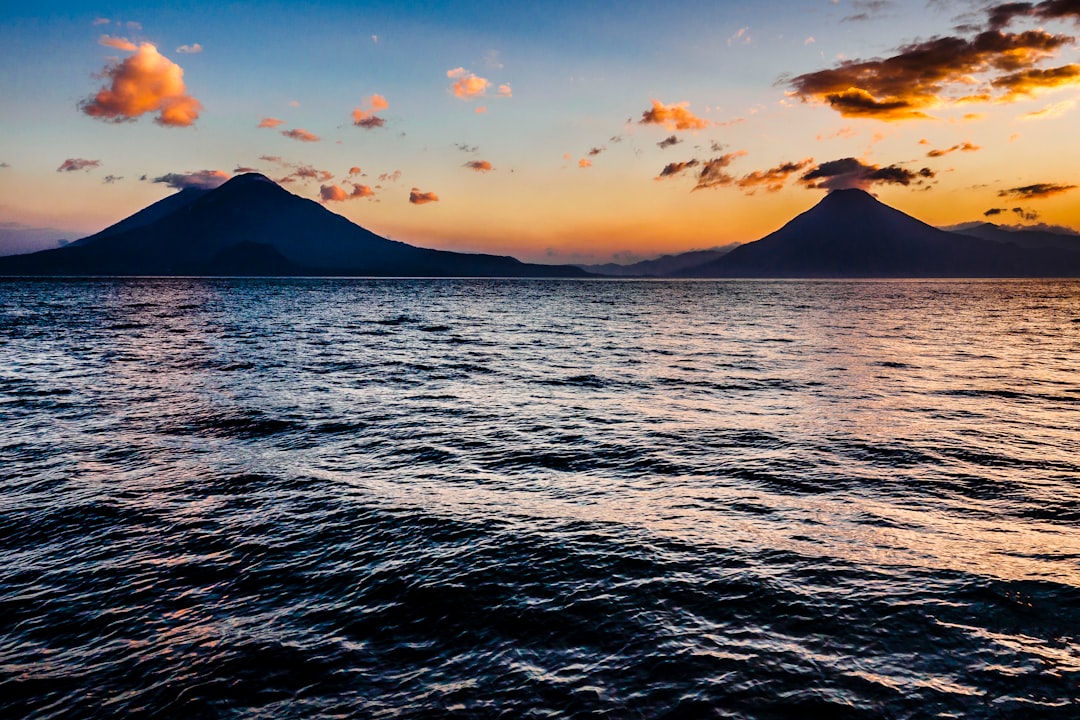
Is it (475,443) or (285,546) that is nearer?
(285,546)

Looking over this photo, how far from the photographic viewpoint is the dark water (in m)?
8.50

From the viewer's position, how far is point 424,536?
13.5 metres

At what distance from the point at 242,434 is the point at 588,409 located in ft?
45.8

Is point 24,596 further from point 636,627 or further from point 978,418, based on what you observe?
point 978,418

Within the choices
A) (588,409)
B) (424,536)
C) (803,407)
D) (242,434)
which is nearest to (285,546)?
(424,536)

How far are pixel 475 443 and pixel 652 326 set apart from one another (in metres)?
58.4

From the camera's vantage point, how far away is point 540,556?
1261 cm

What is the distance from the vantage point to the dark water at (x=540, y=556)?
335 inches

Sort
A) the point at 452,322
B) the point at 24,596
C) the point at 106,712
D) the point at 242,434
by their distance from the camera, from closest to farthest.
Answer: the point at 106,712, the point at 24,596, the point at 242,434, the point at 452,322

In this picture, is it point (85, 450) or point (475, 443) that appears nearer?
point (85, 450)

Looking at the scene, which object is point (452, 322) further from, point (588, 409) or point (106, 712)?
point (106, 712)

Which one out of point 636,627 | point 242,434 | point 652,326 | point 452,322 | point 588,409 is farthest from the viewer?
point 452,322

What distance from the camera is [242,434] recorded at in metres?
23.1

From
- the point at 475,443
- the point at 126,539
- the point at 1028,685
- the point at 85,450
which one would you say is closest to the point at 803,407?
the point at 475,443
